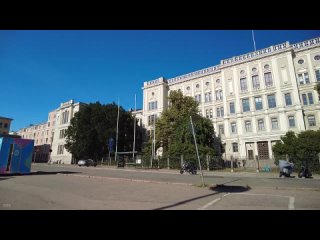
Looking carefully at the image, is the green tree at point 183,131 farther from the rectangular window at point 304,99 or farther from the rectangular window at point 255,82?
the rectangular window at point 304,99

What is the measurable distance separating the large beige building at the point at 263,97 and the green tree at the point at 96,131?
21.3m

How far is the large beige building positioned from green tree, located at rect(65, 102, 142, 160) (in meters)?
21.3

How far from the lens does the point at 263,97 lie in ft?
136

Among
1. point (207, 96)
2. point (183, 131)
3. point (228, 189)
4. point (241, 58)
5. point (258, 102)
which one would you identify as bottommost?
point (228, 189)

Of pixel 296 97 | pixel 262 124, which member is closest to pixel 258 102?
pixel 262 124

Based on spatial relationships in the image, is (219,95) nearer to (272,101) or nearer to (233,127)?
(233,127)

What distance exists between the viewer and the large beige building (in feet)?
125

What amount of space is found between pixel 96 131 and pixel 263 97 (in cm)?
3718
